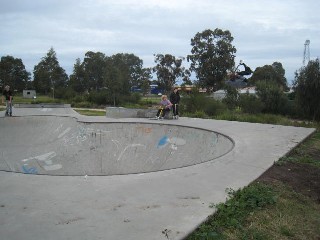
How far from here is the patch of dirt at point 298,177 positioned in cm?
502

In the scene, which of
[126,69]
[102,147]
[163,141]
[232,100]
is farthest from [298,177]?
[126,69]

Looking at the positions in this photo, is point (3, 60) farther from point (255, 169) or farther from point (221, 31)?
point (255, 169)

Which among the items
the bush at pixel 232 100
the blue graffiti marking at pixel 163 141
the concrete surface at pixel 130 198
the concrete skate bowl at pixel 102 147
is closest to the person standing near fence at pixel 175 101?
the concrete skate bowl at pixel 102 147

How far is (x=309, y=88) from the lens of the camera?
17.6 meters

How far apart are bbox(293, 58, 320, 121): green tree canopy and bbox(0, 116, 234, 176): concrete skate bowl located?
30.0 ft

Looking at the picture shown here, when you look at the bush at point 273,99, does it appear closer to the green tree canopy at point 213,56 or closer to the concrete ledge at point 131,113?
the concrete ledge at point 131,113

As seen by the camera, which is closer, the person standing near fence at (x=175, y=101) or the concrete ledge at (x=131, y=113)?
the person standing near fence at (x=175, y=101)

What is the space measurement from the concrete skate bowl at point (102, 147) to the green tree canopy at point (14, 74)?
49.2 meters

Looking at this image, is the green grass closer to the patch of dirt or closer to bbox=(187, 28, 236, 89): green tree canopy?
the patch of dirt

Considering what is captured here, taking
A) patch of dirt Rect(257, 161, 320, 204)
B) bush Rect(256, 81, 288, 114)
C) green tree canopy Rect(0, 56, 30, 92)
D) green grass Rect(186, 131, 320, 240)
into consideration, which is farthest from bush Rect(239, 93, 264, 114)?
green tree canopy Rect(0, 56, 30, 92)

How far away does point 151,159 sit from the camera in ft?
34.1

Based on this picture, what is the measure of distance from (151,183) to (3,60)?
6396cm

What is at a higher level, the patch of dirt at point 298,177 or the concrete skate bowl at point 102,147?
the patch of dirt at point 298,177

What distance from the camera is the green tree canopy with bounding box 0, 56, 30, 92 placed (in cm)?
5919
